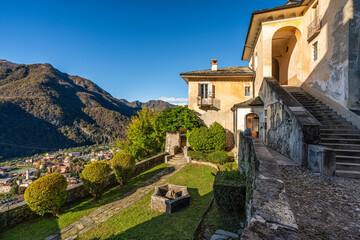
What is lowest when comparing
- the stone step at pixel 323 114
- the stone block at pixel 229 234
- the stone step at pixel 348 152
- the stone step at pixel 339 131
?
the stone block at pixel 229 234

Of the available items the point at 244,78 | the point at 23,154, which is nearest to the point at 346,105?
the point at 244,78

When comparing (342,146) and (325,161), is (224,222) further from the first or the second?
(342,146)

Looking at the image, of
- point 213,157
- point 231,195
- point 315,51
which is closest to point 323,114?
point 315,51

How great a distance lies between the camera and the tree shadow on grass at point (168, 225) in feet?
17.1

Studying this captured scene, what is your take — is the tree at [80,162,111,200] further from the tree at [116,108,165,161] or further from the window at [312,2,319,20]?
the window at [312,2,319,20]

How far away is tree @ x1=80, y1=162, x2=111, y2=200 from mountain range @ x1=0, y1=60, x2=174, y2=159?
3647cm

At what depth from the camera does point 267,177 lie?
264 centimetres

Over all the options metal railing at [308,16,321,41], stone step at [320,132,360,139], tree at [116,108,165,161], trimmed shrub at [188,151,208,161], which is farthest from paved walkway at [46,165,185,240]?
metal railing at [308,16,321,41]

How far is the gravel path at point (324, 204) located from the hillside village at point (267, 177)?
16mm

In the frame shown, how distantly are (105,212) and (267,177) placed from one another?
7.47 metres

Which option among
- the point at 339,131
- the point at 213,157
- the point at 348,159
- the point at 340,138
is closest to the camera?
the point at 348,159

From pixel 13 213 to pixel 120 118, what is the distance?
238ft

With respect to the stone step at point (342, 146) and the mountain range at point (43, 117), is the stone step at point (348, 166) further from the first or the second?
the mountain range at point (43, 117)

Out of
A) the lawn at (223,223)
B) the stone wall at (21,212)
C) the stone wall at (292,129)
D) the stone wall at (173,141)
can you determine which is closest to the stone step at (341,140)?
the stone wall at (292,129)
